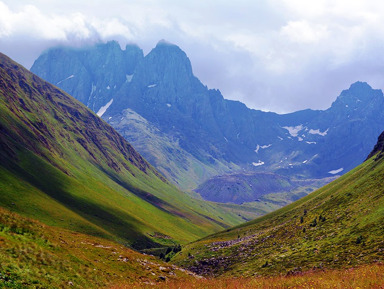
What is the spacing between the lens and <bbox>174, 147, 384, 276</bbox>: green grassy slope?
142 feet

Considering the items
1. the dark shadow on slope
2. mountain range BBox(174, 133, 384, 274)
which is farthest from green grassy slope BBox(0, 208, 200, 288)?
the dark shadow on slope

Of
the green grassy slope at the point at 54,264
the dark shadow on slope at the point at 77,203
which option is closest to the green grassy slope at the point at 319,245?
the green grassy slope at the point at 54,264

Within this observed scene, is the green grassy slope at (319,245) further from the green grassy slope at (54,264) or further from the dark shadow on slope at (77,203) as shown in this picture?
the dark shadow on slope at (77,203)

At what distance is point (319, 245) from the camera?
5100 cm

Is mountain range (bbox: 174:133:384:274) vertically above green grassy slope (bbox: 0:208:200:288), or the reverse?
mountain range (bbox: 174:133:384:274)

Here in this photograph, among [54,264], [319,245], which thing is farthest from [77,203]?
[54,264]

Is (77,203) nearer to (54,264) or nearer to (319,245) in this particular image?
(319,245)

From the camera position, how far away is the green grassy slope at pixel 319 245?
43406mm

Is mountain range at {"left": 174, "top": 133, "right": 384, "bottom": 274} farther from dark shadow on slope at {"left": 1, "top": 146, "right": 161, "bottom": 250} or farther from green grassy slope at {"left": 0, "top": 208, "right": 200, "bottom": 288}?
dark shadow on slope at {"left": 1, "top": 146, "right": 161, "bottom": 250}

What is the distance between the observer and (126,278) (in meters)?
34.8

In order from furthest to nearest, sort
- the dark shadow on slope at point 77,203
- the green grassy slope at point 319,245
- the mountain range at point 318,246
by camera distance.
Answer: the dark shadow on slope at point 77,203
the green grassy slope at point 319,245
the mountain range at point 318,246

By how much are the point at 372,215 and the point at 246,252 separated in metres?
25.2

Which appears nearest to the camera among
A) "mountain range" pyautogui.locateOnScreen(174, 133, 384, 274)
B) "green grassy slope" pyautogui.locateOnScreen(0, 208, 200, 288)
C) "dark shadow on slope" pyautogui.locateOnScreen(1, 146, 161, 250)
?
"green grassy slope" pyautogui.locateOnScreen(0, 208, 200, 288)

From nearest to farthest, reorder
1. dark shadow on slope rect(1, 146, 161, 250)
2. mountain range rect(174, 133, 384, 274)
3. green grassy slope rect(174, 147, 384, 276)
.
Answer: mountain range rect(174, 133, 384, 274) < green grassy slope rect(174, 147, 384, 276) < dark shadow on slope rect(1, 146, 161, 250)
